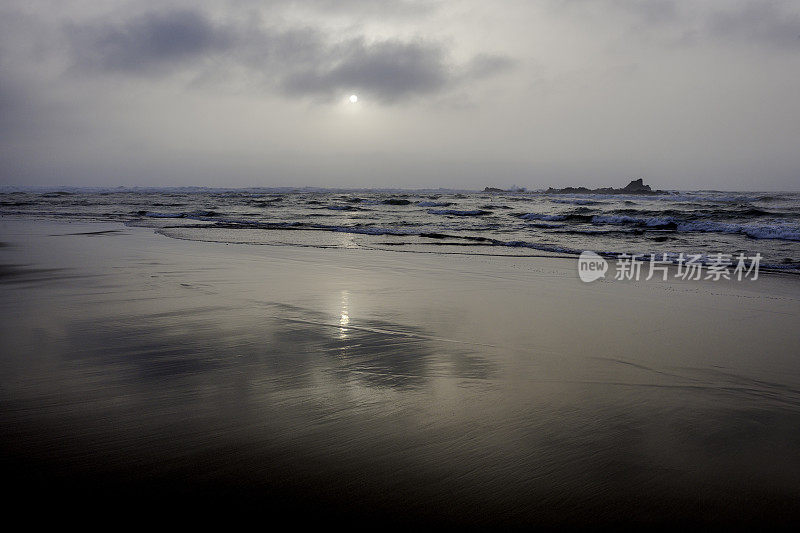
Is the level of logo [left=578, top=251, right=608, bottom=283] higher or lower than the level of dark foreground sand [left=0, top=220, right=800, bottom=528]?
higher

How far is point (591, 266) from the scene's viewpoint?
8922 millimetres

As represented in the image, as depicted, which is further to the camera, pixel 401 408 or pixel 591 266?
pixel 591 266

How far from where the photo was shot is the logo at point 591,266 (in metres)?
7.76

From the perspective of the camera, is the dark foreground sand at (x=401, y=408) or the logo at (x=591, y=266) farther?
the logo at (x=591, y=266)

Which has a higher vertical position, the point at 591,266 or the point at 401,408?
the point at 591,266

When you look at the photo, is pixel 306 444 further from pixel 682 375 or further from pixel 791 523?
pixel 682 375

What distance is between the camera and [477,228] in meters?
17.9

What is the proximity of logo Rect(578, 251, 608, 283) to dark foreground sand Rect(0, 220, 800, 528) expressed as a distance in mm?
2025

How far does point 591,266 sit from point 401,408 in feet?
23.2

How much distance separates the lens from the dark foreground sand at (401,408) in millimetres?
1986

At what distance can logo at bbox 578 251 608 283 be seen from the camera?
25.4ft

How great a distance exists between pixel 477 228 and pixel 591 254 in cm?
750

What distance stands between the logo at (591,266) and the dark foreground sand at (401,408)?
2.02 meters

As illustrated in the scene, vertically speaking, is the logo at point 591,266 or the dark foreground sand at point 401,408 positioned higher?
the logo at point 591,266
